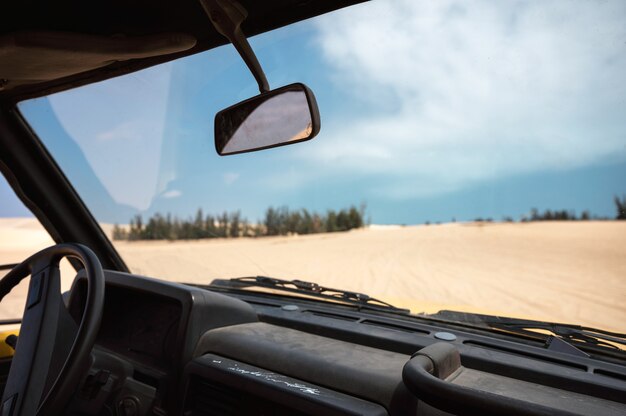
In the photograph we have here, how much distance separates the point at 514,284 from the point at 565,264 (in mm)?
410

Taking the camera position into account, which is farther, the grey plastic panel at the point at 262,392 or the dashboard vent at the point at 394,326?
the dashboard vent at the point at 394,326

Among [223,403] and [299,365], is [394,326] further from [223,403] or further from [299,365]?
[223,403]

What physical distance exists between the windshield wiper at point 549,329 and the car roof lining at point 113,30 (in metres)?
1.75

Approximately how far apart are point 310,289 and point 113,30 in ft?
6.63

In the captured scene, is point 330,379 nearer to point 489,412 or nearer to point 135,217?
point 489,412

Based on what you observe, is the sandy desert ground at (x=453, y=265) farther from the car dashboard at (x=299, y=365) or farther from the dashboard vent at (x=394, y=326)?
the car dashboard at (x=299, y=365)

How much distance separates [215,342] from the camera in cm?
215

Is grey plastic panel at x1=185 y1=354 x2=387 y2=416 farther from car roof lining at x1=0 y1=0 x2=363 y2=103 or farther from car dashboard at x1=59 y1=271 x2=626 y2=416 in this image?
car roof lining at x1=0 y1=0 x2=363 y2=103

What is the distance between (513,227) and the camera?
3604mm

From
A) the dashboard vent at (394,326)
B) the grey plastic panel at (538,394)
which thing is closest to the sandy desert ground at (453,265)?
the dashboard vent at (394,326)

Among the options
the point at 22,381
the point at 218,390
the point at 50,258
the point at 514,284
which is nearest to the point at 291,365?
the point at 218,390

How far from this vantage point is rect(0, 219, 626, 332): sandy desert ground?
2.60 meters

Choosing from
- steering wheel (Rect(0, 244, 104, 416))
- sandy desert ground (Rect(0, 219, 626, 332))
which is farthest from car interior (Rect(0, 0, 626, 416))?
sandy desert ground (Rect(0, 219, 626, 332))

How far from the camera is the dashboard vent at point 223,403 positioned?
1.77 meters
